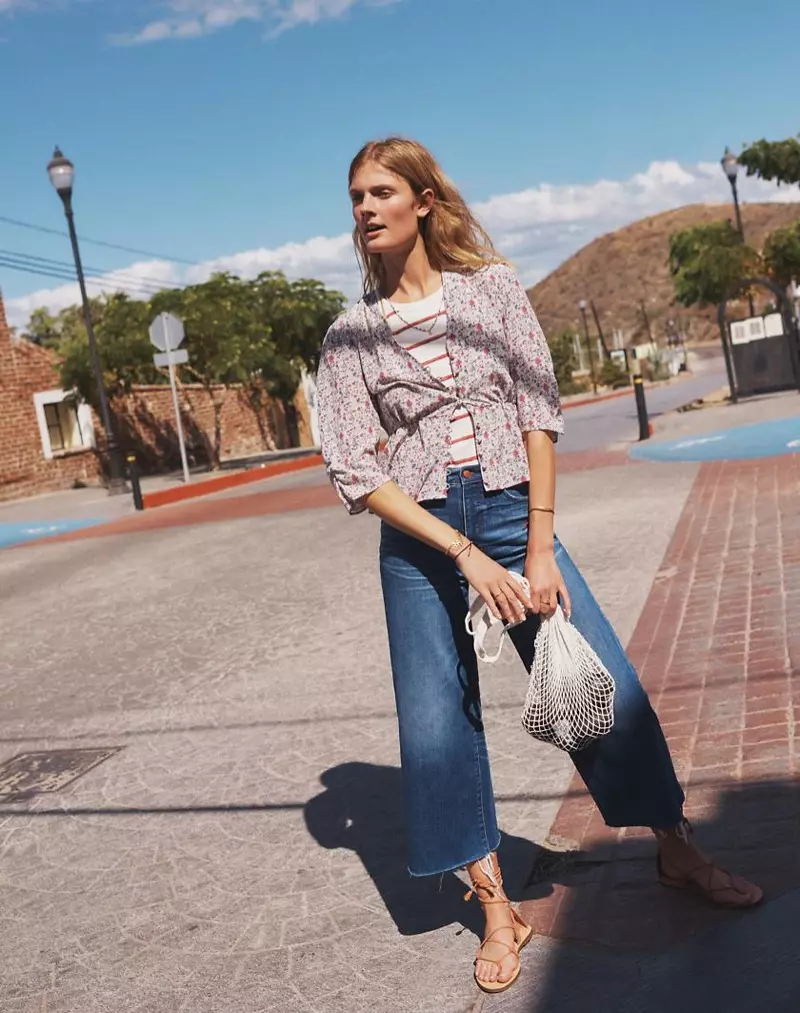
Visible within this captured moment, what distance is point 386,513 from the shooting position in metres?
2.68

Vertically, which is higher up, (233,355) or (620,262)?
(620,262)

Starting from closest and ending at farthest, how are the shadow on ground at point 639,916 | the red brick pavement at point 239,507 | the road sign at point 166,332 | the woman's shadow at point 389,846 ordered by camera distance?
1. the shadow on ground at point 639,916
2. the woman's shadow at point 389,846
3. the red brick pavement at point 239,507
4. the road sign at point 166,332

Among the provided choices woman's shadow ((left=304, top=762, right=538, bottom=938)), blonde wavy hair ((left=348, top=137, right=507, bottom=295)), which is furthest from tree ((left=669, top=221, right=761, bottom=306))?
blonde wavy hair ((left=348, top=137, right=507, bottom=295))

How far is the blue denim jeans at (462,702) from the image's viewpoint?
108 inches

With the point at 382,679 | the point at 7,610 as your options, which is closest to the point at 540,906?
the point at 382,679

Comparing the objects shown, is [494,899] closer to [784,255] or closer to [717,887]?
[717,887]

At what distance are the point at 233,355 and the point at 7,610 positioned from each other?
15125mm

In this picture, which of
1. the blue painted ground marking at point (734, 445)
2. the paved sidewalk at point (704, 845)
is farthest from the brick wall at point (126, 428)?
the paved sidewalk at point (704, 845)

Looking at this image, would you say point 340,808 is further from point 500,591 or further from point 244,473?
point 244,473

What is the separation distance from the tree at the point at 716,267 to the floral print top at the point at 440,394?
22783 mm

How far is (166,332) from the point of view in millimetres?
20875

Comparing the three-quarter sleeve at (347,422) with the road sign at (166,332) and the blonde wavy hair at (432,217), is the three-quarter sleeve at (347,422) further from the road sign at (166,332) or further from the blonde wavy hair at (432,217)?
the road sign at (166,332)

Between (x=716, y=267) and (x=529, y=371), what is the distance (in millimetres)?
23666

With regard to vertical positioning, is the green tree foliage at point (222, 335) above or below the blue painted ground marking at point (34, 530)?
above
